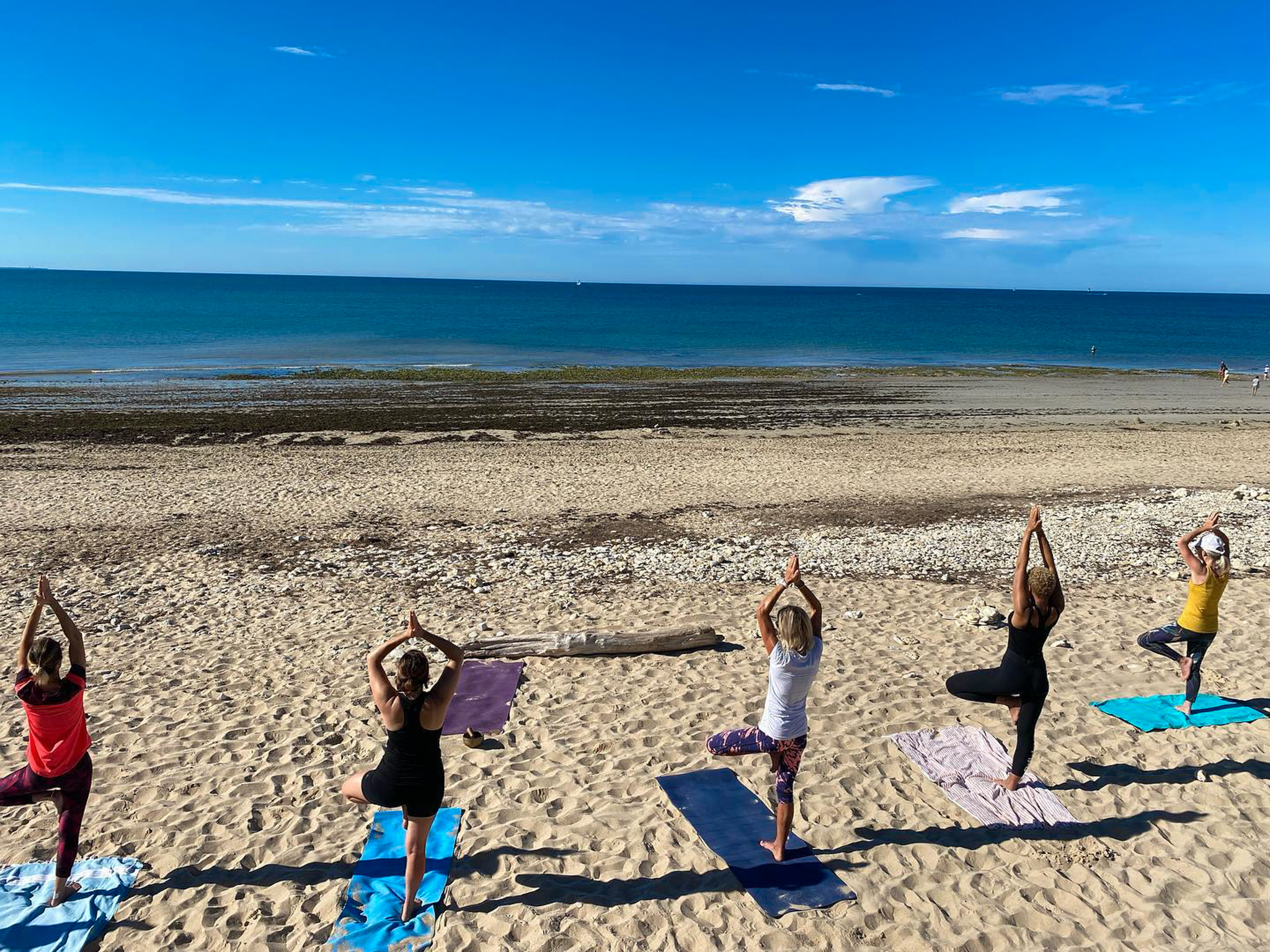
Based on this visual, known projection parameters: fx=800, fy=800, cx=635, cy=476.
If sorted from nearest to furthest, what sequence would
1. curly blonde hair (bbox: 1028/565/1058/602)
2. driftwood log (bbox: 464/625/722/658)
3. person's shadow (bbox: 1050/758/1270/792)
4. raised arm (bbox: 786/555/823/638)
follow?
1. raised arm (bbox: 786/555/823/638)
2. curly blonde hair (bbox: 1028/565/1058/602)
3. person's shadow (bbox: 1050/758/1270/792)
4. driftwood log (bbox: 464/625/722/658)

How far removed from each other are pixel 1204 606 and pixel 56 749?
8382 millimetres

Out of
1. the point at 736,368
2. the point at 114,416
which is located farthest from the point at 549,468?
the point at 736,368

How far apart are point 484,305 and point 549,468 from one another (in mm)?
112221

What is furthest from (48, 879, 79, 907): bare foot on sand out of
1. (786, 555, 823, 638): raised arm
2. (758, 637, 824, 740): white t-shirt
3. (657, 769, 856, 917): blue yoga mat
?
(786, 555, 823, 638): raised arm

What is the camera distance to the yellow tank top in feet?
21.7

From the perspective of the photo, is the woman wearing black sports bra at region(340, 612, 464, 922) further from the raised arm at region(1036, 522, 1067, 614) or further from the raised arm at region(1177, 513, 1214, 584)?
the raised arm at region(1177, 513, 1214, 584)

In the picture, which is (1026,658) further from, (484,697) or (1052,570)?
(484,697)

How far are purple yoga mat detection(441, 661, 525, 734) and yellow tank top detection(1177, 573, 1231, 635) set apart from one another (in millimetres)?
5937

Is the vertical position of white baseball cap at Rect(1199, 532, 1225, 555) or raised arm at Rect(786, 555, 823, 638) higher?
white baseball cap at Rect(1199, 532, 1225, 555)

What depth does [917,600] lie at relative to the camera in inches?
404

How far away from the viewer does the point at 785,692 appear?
491 cm

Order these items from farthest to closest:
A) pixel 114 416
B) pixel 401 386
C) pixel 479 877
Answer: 1. pixel 401 386
2. pixel 114 416
3. pixel 479 877

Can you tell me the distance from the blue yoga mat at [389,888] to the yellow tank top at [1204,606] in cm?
616

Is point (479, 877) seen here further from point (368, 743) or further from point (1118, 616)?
point (1118, 616)
